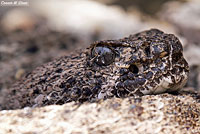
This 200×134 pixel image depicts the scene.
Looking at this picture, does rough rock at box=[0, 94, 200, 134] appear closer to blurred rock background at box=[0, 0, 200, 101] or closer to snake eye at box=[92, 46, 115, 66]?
snake eye at box=[92, 46, 115, 66]

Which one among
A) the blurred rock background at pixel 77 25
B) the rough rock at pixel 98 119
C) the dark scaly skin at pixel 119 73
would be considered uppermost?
the blurred rock background at pixel 77 25

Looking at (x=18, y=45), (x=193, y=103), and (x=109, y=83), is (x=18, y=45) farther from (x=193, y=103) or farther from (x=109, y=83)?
(x=193, y=103)

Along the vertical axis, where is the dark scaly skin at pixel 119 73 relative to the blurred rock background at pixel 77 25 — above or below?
below

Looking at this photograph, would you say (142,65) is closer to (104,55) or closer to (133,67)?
(133,67)

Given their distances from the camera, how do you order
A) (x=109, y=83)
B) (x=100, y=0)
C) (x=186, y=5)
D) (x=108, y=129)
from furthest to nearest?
(x=100, y=0) < (x=186, y=5) < (x=109, y=83) < (x=108, y=129)

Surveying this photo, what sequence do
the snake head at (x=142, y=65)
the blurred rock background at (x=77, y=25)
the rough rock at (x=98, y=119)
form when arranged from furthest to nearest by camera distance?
the blurred rock background at (x=77, y=25) < the snake head at (x=142, y=65) < the rough rock at (x=98, y=119)

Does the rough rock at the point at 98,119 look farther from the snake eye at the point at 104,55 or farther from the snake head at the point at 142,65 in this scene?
the snake eye at the point at 104,55

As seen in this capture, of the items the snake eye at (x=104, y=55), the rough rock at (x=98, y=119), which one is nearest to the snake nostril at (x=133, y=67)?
the snake eye at (x=104, y=55)

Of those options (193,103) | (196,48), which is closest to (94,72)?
(193,103)
